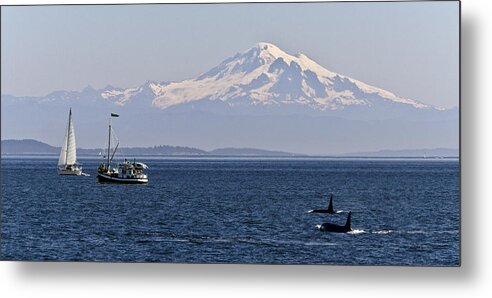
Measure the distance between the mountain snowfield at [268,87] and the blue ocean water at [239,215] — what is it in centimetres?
55

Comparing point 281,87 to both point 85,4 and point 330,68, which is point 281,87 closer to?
point 330,68

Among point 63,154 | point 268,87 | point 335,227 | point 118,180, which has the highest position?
point 268,87

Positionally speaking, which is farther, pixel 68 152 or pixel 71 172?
pixel 71 172

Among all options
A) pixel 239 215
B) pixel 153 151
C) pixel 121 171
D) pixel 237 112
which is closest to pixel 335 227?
pixel 239 215

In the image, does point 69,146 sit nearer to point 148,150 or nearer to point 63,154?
Answer: point 63,154

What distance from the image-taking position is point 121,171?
9.95 meters

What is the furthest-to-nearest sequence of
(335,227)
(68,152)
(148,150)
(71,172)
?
1. (71,172)
2. (148,150)
3. (68,152)
4. (335,227)

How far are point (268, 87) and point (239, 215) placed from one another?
118 cm

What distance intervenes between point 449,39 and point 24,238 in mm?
4094

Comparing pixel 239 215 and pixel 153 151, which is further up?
pixel 153 151

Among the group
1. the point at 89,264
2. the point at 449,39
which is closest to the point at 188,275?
the point at 89,264

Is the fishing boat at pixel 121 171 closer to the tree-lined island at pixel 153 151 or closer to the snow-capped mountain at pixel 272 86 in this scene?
the tree-lined island at pixel 153 151

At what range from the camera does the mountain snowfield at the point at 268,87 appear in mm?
9594

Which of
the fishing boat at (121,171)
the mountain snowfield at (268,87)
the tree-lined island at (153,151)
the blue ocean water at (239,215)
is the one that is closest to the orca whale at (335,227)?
the blue ocean water at (239,215)
